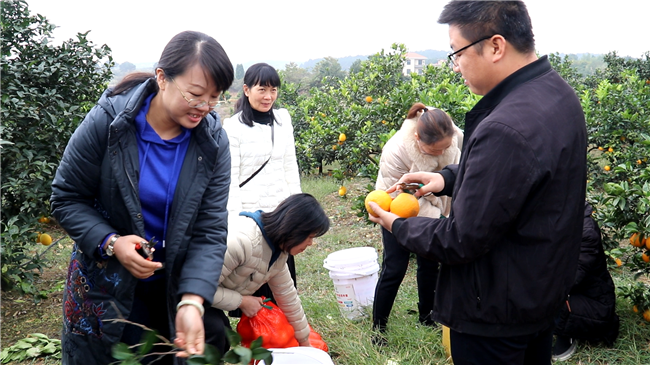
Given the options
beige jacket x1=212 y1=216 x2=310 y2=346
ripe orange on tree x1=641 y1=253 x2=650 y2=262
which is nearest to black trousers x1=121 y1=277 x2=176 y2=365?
beige jacket x1=212 y1=216 x2=310 y2=346

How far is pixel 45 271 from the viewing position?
484 centimetres

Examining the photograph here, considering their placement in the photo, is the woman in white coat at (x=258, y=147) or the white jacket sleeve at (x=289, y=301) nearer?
the white jacket sleeve at (x=289, y=301)

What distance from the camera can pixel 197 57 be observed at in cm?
155

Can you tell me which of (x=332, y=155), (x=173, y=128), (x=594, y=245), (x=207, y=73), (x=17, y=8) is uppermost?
(x=17, y=8)

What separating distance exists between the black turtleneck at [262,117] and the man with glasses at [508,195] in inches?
69.6

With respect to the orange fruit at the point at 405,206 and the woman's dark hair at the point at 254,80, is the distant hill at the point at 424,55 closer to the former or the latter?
the orange fruit at the point at 405,206

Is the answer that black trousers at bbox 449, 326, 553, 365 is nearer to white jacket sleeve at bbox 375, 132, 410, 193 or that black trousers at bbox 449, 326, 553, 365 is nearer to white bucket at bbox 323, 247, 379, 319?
white jacket sleeve at bbox 375, 132, 410, 193

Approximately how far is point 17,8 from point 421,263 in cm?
341

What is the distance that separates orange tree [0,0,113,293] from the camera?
3.38 metres

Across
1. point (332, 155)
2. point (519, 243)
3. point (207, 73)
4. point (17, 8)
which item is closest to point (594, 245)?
point (519, 243)

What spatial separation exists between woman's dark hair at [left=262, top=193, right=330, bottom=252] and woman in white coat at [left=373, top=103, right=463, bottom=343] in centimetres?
87

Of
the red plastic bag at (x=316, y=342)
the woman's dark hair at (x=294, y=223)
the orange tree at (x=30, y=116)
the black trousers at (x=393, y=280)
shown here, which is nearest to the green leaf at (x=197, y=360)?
the woman's dark hair at (x=294, y=223)

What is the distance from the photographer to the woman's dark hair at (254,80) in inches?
122

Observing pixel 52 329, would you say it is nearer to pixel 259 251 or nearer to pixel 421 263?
pixel 259 251
